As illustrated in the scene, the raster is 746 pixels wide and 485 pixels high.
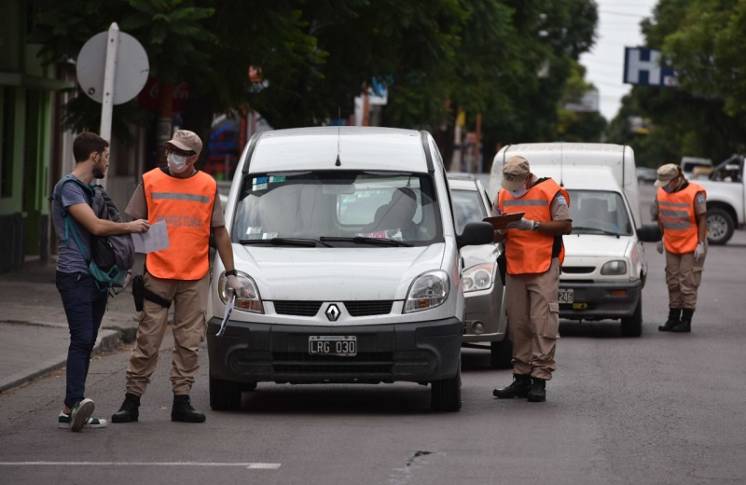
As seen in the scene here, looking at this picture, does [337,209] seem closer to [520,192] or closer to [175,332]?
[520,192]

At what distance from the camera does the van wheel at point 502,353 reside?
1439cm

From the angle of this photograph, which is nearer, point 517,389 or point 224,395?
point 224,395

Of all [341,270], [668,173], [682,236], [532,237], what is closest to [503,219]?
[532,237]

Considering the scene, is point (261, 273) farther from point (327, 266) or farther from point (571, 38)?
point (571, 38)

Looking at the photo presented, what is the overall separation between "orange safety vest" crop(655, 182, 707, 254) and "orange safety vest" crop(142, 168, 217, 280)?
360 inches

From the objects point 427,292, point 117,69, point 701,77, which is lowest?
point 427,292

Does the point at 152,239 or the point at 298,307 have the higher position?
the point at 152,239

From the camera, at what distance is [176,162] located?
34.3ft

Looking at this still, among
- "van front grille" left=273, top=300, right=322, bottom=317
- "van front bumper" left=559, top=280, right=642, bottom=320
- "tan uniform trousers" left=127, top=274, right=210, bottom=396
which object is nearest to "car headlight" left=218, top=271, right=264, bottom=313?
"van front grille" left=273, top=300, right=322, bottom=317

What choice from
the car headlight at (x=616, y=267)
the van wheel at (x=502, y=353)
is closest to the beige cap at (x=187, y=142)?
the van wheel at (x=502, y=353)

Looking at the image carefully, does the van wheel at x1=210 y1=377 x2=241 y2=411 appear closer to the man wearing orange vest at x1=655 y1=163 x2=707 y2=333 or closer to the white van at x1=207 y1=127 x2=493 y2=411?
the white van at x1=207 y1=127 x2=493 y2=411

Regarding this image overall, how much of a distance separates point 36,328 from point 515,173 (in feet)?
19.6

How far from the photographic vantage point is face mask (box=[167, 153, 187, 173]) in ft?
34.3

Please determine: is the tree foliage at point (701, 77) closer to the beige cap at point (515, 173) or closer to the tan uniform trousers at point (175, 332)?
the beige cap at point (515, 173)
